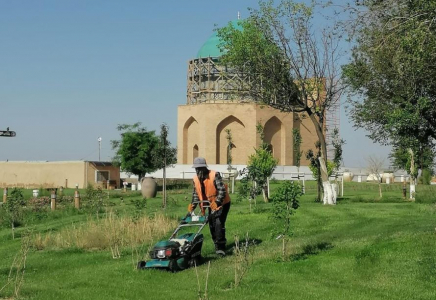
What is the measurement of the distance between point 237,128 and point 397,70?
56.5 metres

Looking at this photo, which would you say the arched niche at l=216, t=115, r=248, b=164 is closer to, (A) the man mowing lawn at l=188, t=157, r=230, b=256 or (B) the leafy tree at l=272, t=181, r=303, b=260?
(B) the leafy tree at l=272, t=181, r=303, b=260

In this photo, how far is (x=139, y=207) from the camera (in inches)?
722

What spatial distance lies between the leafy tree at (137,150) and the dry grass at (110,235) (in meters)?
37.6

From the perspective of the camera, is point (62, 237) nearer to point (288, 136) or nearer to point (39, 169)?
point (39, 169)

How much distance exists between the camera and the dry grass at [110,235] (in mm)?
13305

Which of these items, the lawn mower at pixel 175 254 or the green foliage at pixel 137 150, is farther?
the green foliage at pixel 137 150

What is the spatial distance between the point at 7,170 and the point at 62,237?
161 ft

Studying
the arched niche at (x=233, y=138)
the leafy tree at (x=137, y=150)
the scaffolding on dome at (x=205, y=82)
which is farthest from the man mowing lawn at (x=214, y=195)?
the arched niche at (x=233, y=138)

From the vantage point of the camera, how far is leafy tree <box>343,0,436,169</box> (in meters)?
9.85

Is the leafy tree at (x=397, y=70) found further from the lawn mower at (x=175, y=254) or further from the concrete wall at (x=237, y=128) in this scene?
the concrete wall at (x=237, y=128)

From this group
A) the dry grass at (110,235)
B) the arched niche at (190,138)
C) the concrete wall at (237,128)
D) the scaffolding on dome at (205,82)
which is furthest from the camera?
the arched niche at (190,138)

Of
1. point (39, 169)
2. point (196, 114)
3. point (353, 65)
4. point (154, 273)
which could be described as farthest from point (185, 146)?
point (154, 273)

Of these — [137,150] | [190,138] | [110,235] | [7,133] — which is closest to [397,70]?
[110,235]

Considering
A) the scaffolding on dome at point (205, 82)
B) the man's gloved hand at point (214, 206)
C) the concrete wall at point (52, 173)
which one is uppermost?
the scaffolding on dome at point (205, 82)
